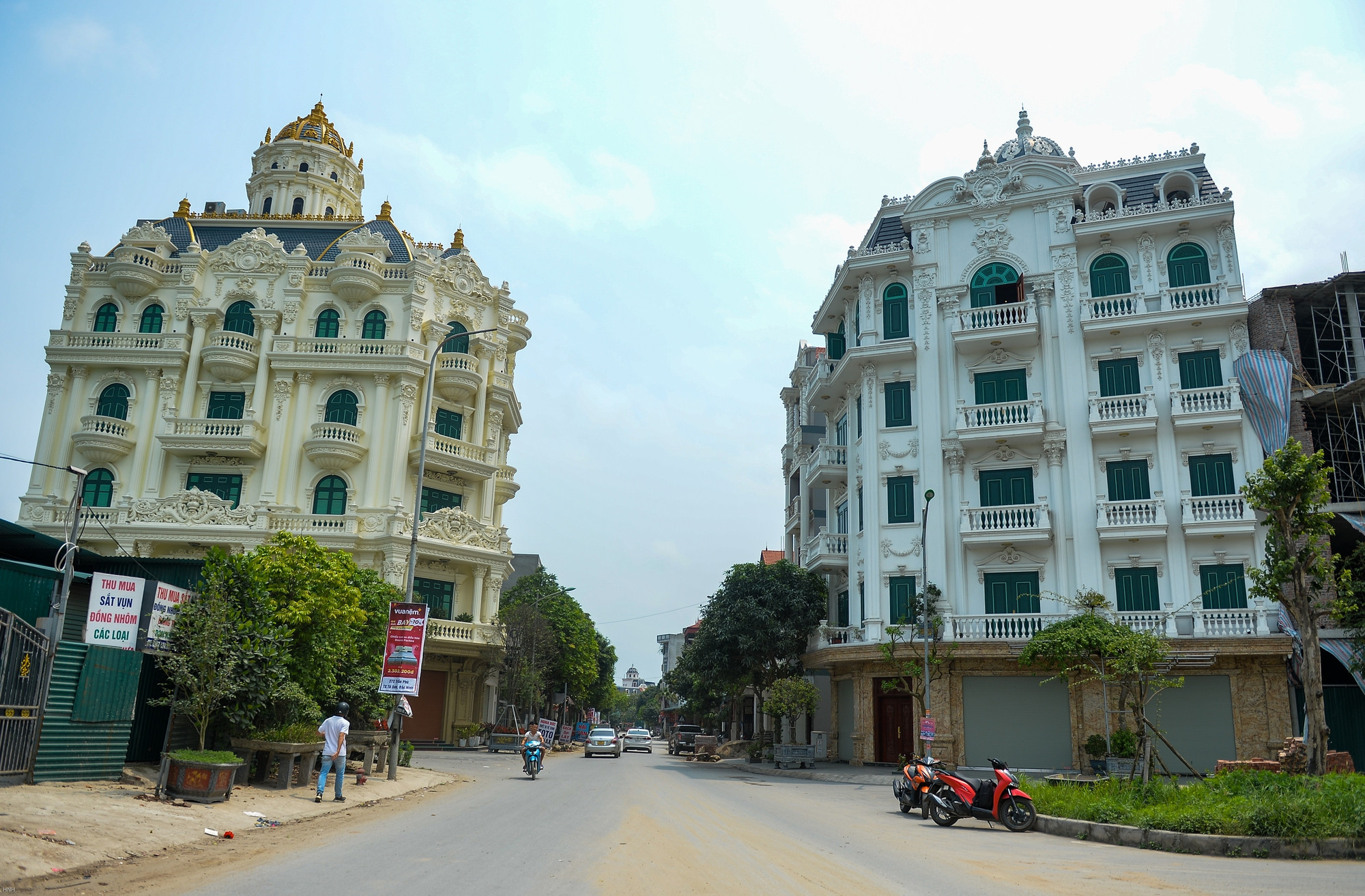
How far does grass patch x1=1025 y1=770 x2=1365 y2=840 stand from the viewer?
11.3 m

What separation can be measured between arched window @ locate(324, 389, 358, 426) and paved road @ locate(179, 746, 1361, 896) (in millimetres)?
24298

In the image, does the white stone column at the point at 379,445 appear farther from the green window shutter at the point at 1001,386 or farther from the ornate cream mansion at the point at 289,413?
the green window shutter at the point at 1001,386

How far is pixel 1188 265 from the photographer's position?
30.9m

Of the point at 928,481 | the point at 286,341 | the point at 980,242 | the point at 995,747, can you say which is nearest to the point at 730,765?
the point at 995,747

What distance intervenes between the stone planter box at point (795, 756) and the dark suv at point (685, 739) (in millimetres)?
14540

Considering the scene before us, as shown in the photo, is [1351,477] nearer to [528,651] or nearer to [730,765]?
[730,765]

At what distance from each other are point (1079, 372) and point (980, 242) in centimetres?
593

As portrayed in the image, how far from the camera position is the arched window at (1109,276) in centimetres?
3148

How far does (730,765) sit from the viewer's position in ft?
118

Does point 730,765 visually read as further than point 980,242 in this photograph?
Yes

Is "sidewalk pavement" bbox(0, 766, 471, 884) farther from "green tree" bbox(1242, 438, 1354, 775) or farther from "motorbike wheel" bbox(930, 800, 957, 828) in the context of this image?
"green tree" bbox(1242, 438, 1354, 775)

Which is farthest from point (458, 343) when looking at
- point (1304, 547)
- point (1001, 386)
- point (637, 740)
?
point (1304, 547)

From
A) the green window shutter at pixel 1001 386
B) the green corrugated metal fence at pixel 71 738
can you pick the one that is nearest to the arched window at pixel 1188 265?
the green window shutter at pixel 1001 386

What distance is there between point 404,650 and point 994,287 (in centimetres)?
2358
